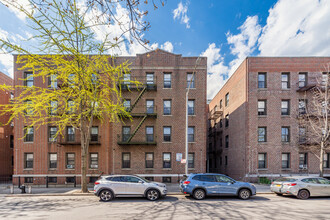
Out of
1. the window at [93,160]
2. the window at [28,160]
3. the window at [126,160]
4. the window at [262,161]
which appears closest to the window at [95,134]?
the window at [93,160]

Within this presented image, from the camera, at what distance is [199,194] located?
9961 millimetres

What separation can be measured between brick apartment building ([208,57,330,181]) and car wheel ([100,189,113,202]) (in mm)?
13493

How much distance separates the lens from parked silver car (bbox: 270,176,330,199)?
10.2m

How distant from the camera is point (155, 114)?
54.9ft

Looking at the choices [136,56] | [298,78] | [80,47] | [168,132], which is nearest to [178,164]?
[168,132]

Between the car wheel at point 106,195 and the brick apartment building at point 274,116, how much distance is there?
13.5 meters

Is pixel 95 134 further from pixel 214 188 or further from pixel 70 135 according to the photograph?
pixel 214 188

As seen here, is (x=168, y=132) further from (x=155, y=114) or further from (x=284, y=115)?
(x=284, y=115)

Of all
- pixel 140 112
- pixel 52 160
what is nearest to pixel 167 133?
pixel 140 112

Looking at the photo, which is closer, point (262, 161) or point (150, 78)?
point (262, 161)

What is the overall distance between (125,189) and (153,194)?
65.9 inches

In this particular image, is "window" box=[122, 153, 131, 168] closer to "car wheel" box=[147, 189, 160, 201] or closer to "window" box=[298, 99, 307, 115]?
"car wheel" box=[147, 189, 160, 201]

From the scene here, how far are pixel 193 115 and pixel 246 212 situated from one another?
1074cm

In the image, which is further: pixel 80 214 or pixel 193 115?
pixel 193 115
